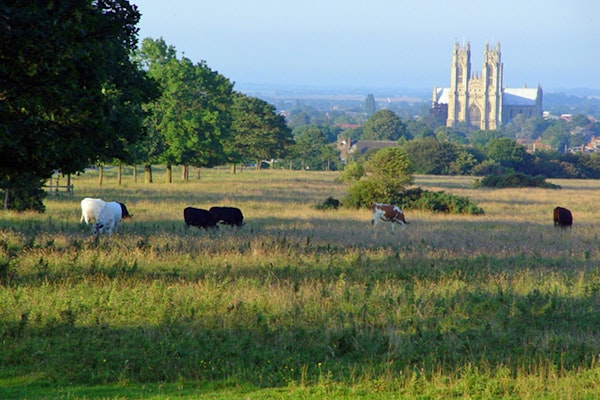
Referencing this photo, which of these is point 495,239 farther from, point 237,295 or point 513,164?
point 513,164

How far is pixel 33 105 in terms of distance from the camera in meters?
12.1

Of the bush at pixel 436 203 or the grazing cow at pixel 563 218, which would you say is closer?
the grazing cow at pixel 563 218

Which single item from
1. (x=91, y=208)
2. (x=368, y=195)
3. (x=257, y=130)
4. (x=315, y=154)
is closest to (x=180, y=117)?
(x=368, y=195)

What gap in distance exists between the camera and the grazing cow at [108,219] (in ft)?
72.8

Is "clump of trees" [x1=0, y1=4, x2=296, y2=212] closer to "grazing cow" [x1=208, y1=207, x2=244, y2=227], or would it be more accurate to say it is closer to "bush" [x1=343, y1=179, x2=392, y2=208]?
"grazing cow" [x1=208, y1=207, x2=244, y2=227]

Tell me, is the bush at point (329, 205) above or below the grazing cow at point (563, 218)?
below

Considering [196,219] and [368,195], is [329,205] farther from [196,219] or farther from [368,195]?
[196,219]

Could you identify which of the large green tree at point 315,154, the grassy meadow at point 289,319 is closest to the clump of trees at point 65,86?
the grassy meadow at point 289,319

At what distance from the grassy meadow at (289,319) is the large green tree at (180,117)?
34.0m

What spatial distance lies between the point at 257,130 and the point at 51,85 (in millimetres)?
69310

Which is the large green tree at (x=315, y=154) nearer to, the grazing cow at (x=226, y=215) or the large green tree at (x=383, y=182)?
the large green tree at (x=383, y=182)

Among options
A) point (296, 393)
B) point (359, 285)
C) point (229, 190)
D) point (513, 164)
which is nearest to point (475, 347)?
point (296, 393)

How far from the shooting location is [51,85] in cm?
1206

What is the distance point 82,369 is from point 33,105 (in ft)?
14.1
